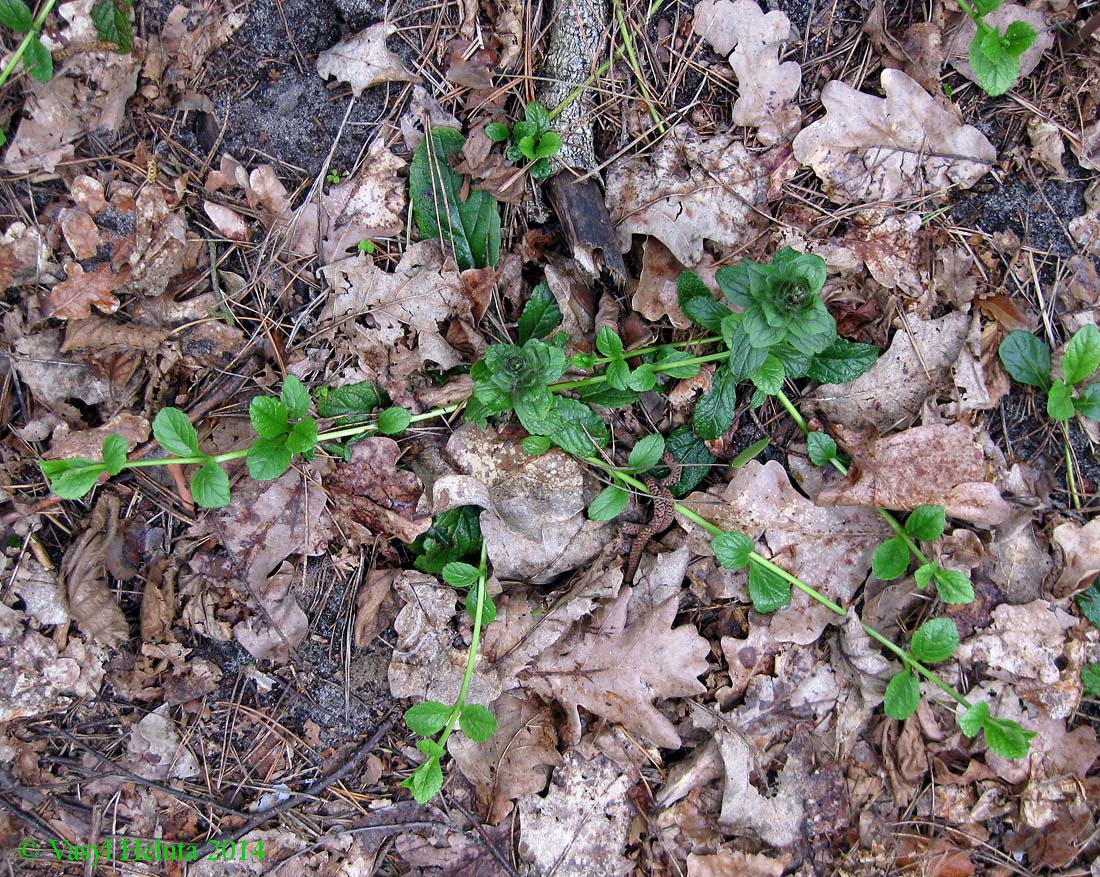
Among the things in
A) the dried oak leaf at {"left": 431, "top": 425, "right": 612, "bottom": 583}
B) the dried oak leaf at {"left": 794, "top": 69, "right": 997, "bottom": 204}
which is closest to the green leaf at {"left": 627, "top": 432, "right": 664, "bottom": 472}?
the dried oak leaf at {"left": 431, "top": 425, "right": 612, "bottom": 583}

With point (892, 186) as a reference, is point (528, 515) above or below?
below

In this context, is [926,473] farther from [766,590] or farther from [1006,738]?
[1006,738]

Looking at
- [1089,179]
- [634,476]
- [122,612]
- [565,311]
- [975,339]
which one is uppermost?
[1089,179]

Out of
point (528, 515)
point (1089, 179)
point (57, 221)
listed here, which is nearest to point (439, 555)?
point (528, 515)

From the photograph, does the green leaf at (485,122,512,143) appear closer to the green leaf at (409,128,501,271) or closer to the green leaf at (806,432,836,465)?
the green leaf at (409,128,501,271)

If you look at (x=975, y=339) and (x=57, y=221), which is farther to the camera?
(x=975, y=339)

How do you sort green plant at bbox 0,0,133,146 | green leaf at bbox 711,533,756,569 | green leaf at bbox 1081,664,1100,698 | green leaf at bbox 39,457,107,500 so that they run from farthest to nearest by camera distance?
green leaf at bbox 1081,664,1100,698 < green leaf at bbox 711,533,756,569 < green plant at bbox 0,0,133,146 < green leaf at bbox 39,457,107,500

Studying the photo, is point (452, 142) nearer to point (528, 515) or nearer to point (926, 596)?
point (528, 515)
